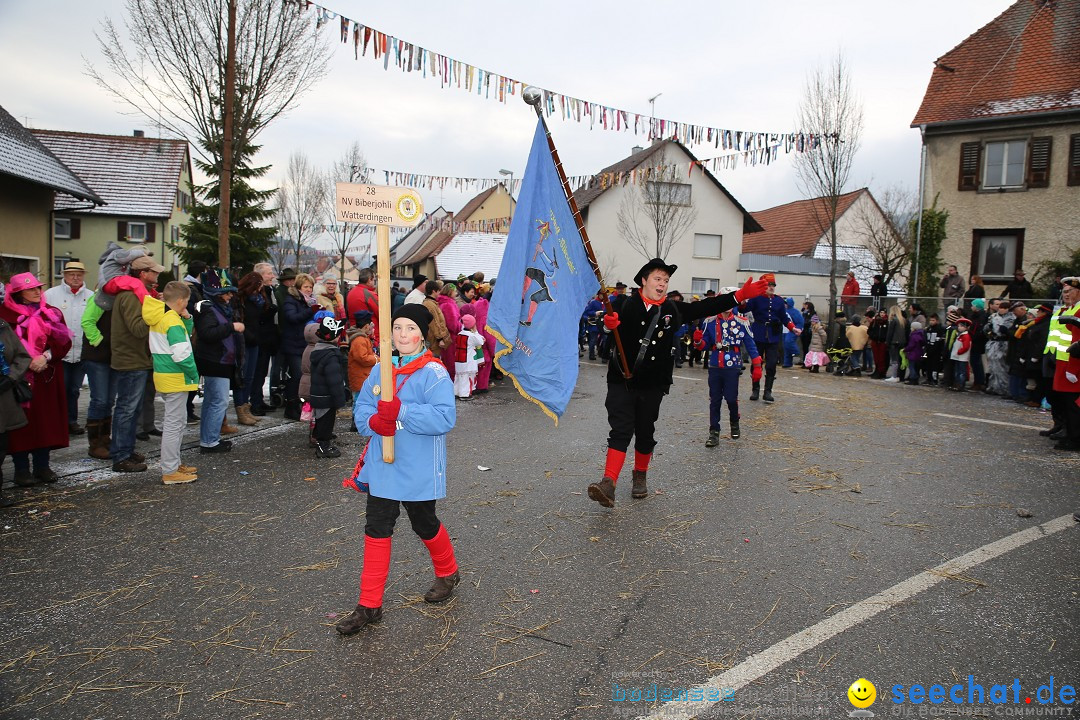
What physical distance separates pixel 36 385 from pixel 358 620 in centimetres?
448

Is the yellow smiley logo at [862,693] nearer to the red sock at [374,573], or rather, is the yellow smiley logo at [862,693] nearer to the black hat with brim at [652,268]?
the red sock at [374,573]

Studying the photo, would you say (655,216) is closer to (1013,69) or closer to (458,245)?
(1013,69)

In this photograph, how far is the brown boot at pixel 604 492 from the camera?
5.90m

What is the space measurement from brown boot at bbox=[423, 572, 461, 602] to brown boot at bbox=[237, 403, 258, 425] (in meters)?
5.87

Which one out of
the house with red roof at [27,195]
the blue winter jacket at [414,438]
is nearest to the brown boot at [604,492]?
the blue winter jacket at [414,438]

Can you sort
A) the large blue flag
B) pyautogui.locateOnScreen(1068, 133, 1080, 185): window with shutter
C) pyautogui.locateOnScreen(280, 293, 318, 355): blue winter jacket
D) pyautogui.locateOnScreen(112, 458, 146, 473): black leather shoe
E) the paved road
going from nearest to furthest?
the paved road < the large blue flag < pyautogui.locateOnScreen(112, 458, 146, 473): black leather shoe < pyautogui.locateOnScreen(280, 293, 318, 355): blue winter jacket < pyautogui.locateOnScreen(1068, 133, 1080, 185): window with shutter

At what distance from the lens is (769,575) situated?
4.62m

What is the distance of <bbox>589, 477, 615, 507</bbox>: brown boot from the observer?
590cm

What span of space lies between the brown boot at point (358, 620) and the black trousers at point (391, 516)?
15.6 inches

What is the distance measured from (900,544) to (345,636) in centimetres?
397

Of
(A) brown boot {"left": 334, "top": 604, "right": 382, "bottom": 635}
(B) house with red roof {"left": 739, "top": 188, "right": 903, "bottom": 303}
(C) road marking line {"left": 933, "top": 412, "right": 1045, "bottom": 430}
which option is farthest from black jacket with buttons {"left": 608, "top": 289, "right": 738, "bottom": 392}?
(B) house with red roof {"left": 739, "top": 188, "right": 903, "bottom": 303}

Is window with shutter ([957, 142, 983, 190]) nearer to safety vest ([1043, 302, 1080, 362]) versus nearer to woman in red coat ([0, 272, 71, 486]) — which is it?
safety vest ([1043, 302, 1080, 362])

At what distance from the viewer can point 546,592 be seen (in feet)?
14.3

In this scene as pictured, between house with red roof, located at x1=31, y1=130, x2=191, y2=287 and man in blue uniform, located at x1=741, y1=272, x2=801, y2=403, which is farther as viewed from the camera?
house with red roof, located at x1=31, y1=130, x2=191, y2=287
